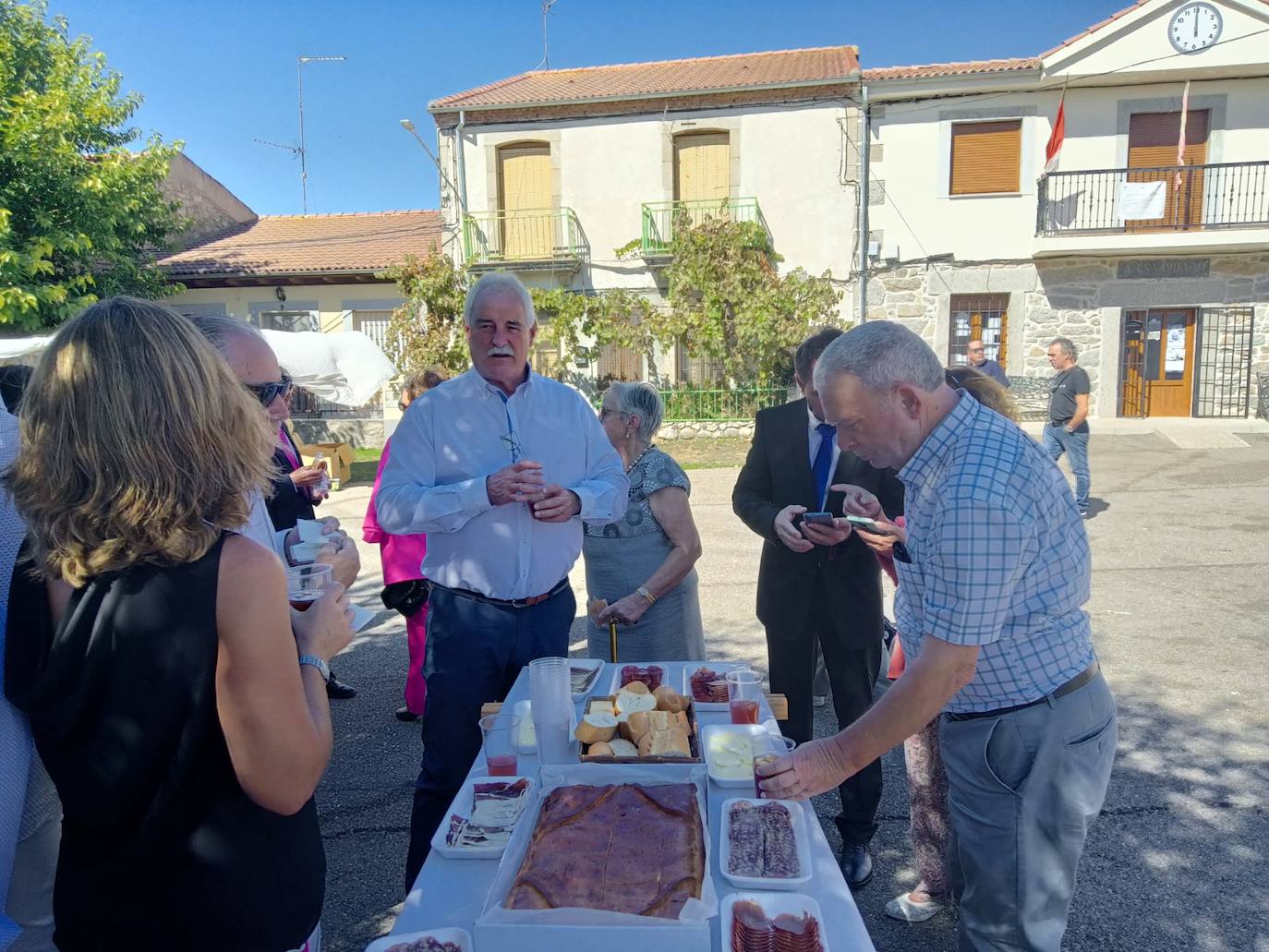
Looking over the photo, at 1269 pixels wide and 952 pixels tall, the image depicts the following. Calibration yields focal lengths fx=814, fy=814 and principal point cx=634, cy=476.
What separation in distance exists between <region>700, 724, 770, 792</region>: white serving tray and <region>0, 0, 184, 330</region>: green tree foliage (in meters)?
11.9

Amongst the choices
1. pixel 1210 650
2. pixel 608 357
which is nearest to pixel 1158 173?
pixel 608 357

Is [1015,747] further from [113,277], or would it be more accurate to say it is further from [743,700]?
[113,277]

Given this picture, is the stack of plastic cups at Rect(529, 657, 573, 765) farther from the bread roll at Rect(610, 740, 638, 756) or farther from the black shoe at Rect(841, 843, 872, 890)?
the black shoe at Rect(841, 843, 872, 890)

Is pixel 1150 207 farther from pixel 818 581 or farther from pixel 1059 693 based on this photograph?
pixel 1059 693

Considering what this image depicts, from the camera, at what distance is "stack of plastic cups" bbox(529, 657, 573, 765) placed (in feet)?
6.88

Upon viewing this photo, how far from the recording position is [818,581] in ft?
10.3

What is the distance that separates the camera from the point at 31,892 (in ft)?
5.42

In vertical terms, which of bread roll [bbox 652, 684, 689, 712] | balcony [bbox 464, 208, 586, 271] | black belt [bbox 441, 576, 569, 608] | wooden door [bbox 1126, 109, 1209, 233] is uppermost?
wooden door [bbox 1126, 109, 1209, 233]

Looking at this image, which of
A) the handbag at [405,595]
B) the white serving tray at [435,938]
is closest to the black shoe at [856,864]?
the white serving tray at [435,938]

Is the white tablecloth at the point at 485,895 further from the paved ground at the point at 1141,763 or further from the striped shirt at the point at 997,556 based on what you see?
the paved ground at the point at 1141,763

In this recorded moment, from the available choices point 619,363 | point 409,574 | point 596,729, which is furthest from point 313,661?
point 619,363

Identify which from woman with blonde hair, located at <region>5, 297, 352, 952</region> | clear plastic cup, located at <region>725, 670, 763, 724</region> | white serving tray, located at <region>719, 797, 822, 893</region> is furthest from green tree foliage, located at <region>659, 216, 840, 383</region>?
woman with blonde hair, located at <region>5, 297, 352, 952</region>

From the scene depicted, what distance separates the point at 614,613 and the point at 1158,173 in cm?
1757

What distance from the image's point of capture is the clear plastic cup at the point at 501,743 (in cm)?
204
